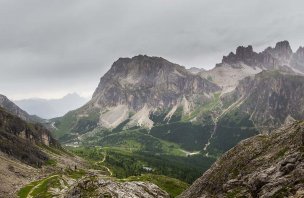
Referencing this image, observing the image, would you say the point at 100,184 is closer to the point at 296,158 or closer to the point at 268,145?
the point at 268,145

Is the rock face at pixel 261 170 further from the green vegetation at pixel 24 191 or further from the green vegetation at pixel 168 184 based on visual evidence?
the green vegetation at pixel 24 191

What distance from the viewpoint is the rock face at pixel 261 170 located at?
6812 cm

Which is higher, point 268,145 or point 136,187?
point 268,145

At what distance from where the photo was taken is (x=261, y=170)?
78.3 metres

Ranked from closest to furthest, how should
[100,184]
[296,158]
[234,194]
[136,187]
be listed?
1. [296,158]
2. [234,194]
3. [100,184]
4. [136,187]

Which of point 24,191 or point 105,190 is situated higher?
point 105,190

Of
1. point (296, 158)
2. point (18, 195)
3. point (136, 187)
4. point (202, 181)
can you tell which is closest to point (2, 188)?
point (18, 195)

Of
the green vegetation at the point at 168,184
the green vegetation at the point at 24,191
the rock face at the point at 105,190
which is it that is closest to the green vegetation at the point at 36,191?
the green vegetation at the point at 24,191

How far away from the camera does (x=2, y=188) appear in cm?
18962

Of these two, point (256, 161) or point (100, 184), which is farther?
→ point (100, 184)

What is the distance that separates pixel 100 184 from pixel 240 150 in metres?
41.0

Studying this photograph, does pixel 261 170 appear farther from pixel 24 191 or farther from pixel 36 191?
pixel 24 191

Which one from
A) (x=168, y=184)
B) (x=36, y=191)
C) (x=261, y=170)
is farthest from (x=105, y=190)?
(x=36, y=191)

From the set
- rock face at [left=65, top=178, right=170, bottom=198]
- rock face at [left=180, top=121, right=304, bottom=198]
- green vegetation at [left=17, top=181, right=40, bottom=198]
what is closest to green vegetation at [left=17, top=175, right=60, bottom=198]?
green vegetation at [left=17, top=181, right=40, bottom=198]
